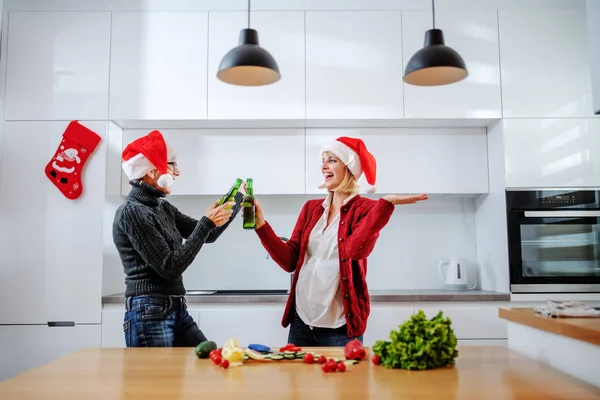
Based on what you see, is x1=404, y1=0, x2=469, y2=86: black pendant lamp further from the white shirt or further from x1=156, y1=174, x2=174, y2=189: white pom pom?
x1=156, y1=174, x2=174, y2=189: white pom pom

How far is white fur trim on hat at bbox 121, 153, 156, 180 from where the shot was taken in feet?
7.07

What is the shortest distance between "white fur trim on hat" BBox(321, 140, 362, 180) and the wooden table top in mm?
921

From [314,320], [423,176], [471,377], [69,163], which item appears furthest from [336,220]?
[69,163]

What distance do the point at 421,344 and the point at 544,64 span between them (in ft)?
8.60

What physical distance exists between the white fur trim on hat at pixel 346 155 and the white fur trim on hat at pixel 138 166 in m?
0.78

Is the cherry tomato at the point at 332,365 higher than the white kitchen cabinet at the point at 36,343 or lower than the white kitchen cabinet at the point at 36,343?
higher

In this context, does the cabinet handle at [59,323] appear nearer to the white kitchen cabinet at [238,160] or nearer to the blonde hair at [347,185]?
the white kitchen cabinet at [238,160]

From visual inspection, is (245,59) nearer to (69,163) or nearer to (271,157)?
(271,157)

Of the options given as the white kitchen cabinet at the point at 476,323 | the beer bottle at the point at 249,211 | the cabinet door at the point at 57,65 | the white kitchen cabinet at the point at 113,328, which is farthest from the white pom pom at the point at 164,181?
the white kitchen cabinet at the point at 476,323

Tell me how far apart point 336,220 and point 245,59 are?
0.78m

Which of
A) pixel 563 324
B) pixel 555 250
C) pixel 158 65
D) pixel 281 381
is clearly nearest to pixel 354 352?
pixel 281 381

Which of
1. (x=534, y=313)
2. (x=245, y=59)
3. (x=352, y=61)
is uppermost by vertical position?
(x=352, y=61)

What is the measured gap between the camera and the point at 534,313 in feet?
5.41

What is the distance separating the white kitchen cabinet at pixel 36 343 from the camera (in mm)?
3135
